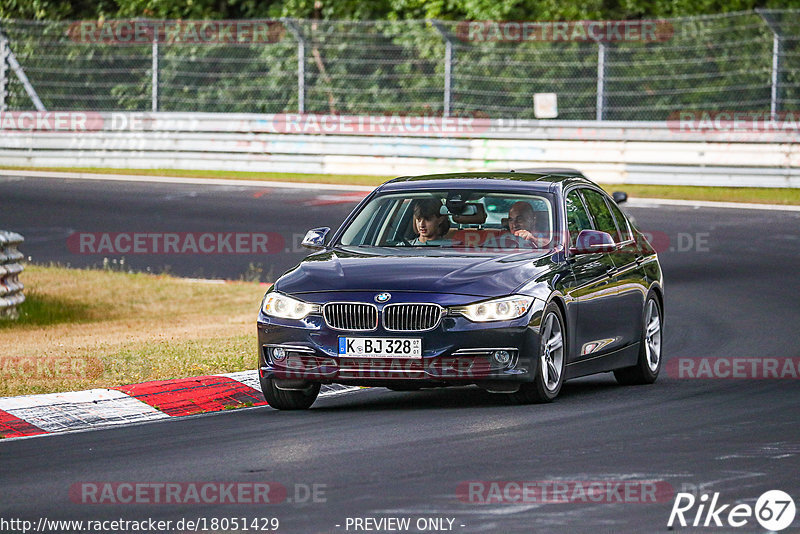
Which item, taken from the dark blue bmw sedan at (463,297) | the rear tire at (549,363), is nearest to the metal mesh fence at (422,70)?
the dark blue bmw sedan at (463,297)

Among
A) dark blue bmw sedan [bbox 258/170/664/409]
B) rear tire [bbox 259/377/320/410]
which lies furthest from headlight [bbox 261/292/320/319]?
rear tire [bbox 259/377/320/410]

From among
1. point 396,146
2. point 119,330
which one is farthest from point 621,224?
point 396,146

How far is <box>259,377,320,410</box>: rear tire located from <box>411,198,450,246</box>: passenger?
131 centimetres

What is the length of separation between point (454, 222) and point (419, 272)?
108 cm

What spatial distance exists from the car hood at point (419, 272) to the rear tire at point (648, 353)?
1.61 m

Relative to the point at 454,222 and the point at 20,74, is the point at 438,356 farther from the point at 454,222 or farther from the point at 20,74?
the point at 20,74

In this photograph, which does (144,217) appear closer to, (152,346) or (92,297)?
(92,297)

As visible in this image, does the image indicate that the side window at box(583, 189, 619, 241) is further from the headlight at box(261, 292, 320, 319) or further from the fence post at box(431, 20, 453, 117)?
the fence post at box(431, 20, 453, 117)

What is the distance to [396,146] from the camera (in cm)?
2931

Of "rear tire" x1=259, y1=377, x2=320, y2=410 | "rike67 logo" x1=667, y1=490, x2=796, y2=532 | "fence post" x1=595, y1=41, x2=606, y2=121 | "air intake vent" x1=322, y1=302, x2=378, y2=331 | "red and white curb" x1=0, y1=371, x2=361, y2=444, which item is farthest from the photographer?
"fence post" x1=595, y1=41, x2=606, y2=121

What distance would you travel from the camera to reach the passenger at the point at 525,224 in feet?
35.4

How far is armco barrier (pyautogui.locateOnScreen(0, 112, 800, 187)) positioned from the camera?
26.9 meters

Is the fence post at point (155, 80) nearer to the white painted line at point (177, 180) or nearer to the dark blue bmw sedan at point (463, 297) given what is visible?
the white painted line at point (177, 180)

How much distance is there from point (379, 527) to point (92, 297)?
12.6 m
